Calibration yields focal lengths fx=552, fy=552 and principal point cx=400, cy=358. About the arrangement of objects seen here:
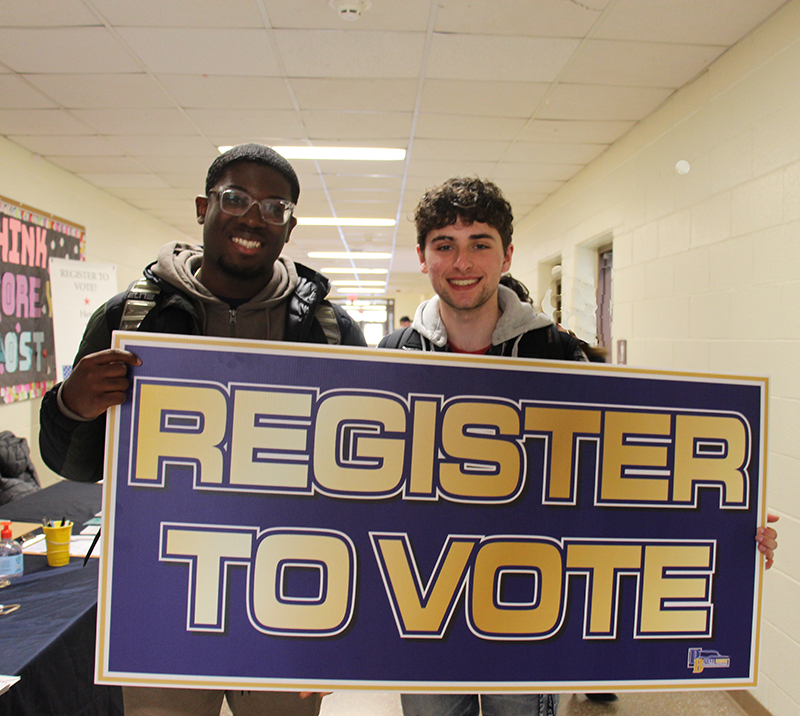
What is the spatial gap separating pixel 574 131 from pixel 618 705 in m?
3.37

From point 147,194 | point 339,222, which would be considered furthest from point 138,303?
point 339,222

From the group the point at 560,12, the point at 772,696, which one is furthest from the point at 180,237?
the point at 772,696

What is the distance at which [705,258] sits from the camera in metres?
2.88

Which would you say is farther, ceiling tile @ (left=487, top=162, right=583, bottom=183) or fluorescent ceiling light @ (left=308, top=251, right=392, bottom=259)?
fluorescent ceiling light @ (left=308, top=251, right=392, bottom=259)

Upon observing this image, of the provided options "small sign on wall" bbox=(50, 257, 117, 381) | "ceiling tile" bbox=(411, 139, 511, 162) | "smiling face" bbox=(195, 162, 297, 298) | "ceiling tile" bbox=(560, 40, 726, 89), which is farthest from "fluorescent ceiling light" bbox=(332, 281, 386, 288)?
"smiling face" bbox=(195, 162, 297, 298)

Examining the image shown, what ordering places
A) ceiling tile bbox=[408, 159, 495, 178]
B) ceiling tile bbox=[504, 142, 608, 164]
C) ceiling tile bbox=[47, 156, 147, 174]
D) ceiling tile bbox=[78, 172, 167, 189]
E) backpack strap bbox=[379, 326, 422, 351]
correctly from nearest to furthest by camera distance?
backpack strap bbox=[379, 326, 422, 351] < ceiling tile bbox=[504, 142, 608, 164] < ceiling tile bbox=[408, 159, 495, 178] < ceiling tile bbox=[47, 156, 147, 174] < ceiling tile bbox=[78, 172, 167, 189]

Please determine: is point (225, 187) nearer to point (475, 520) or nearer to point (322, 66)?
point (475, 520)

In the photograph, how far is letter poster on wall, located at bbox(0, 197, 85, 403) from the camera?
4113mm

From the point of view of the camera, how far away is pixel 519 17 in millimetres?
2416

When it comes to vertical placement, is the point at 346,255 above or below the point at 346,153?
above

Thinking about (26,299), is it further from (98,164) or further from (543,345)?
(543,345)

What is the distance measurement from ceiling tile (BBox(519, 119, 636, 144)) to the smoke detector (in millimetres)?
1633

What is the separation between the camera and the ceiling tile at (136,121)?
3.62 metres

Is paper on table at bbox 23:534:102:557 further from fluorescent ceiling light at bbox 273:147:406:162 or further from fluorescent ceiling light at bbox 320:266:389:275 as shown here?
fluorescent ceiling light at bbox 320:266:389:275
